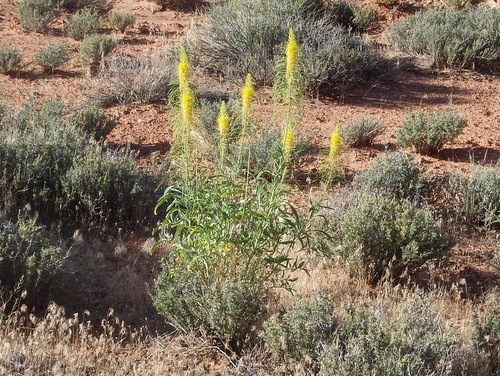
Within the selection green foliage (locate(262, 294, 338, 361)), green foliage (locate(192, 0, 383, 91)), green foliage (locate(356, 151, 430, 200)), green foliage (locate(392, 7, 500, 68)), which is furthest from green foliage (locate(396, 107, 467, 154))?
green foliage (locate(262, 294, 338, 361))

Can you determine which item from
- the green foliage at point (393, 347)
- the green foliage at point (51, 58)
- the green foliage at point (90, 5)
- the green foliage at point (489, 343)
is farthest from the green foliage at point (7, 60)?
the green foliage at point (489, 343)

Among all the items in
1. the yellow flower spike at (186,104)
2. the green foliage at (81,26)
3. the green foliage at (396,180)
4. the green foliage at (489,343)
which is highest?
the yellow flower spike at (186,104)

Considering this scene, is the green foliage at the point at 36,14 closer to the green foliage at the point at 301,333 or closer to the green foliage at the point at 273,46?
the green foliage at the point at 273,46

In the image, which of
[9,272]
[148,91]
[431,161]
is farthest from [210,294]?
[148,91]

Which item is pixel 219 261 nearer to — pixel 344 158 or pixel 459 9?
pixel 344 158

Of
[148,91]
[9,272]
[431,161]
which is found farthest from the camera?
[148,91]

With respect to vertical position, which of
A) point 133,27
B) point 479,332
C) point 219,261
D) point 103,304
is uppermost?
point 133,27

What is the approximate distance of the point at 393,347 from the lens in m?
2.92

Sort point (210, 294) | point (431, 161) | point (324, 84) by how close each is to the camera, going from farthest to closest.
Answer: point (324, 84) < point (431, 161) < point (210, 294)

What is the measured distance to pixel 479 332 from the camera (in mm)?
3385

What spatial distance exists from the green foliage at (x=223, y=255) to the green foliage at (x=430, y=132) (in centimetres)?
352

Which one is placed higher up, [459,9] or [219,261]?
[459,9]

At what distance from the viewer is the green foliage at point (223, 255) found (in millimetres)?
3203

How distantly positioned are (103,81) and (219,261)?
19.3ft
